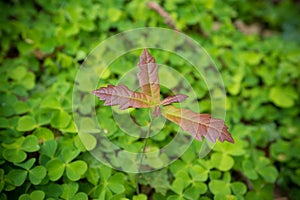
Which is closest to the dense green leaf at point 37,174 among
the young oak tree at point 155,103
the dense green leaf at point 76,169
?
the dense green leaf at point 76,169

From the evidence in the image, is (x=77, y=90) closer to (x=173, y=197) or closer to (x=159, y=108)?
(x=159, y=108)

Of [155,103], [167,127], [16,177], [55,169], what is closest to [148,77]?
[155,103]

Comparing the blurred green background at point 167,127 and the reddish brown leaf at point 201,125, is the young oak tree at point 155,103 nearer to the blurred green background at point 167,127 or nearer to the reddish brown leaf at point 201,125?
the reddish brown leaf at point 201,125

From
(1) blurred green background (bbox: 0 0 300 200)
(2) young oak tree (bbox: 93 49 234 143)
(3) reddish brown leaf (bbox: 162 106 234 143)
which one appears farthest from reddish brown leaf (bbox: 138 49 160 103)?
(1) blurred green background (bbox: 0 0 300 200)

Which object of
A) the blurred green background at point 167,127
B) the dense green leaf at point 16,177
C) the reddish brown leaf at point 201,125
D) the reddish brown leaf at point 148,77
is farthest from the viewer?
the blurred green background at point 167,127

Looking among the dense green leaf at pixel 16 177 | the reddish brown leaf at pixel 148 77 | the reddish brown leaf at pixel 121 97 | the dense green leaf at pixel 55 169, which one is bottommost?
the dense green leaf at pixel 16 177

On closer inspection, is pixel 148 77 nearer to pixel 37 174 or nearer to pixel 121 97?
pixel 121 97
